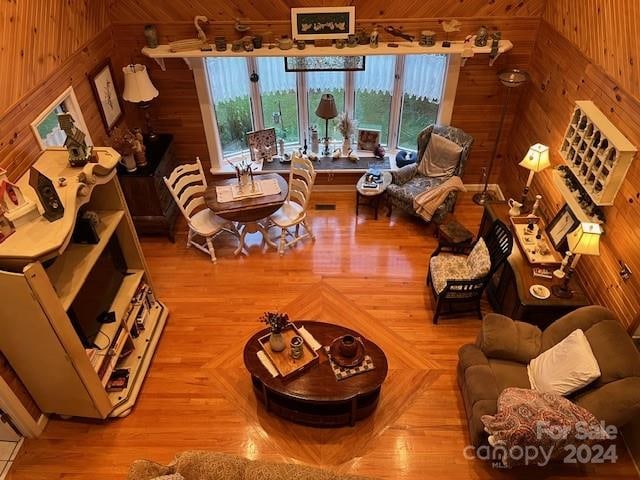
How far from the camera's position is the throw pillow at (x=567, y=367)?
3199mm

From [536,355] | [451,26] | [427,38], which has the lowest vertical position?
[536,355]

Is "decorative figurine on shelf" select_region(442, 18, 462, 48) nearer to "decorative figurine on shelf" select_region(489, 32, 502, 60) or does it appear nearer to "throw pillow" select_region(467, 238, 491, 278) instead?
"decorative figurine on shelf" select_region(489, 32, 502, 60)

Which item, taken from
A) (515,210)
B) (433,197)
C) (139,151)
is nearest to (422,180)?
(433,197)

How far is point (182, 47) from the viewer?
5.05 m

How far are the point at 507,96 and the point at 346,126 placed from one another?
193 cm

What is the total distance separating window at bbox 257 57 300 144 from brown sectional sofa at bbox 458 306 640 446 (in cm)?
367

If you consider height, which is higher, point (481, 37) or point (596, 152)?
point (481, 37)

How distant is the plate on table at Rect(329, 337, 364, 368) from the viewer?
360 cm

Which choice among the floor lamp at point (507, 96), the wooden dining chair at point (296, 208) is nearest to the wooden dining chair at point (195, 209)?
the wooden dining chair at point (296, 208)

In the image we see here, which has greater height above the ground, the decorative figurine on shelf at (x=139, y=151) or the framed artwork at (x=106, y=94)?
the framed artwork at (x=106, y=94)

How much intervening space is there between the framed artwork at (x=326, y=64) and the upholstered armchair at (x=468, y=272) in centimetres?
244

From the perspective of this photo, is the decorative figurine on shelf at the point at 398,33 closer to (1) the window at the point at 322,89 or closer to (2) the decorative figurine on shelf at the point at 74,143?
(1) the window at the point at 322,89

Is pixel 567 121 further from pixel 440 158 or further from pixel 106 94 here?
pixel 106 94

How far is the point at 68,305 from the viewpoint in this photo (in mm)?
3248
